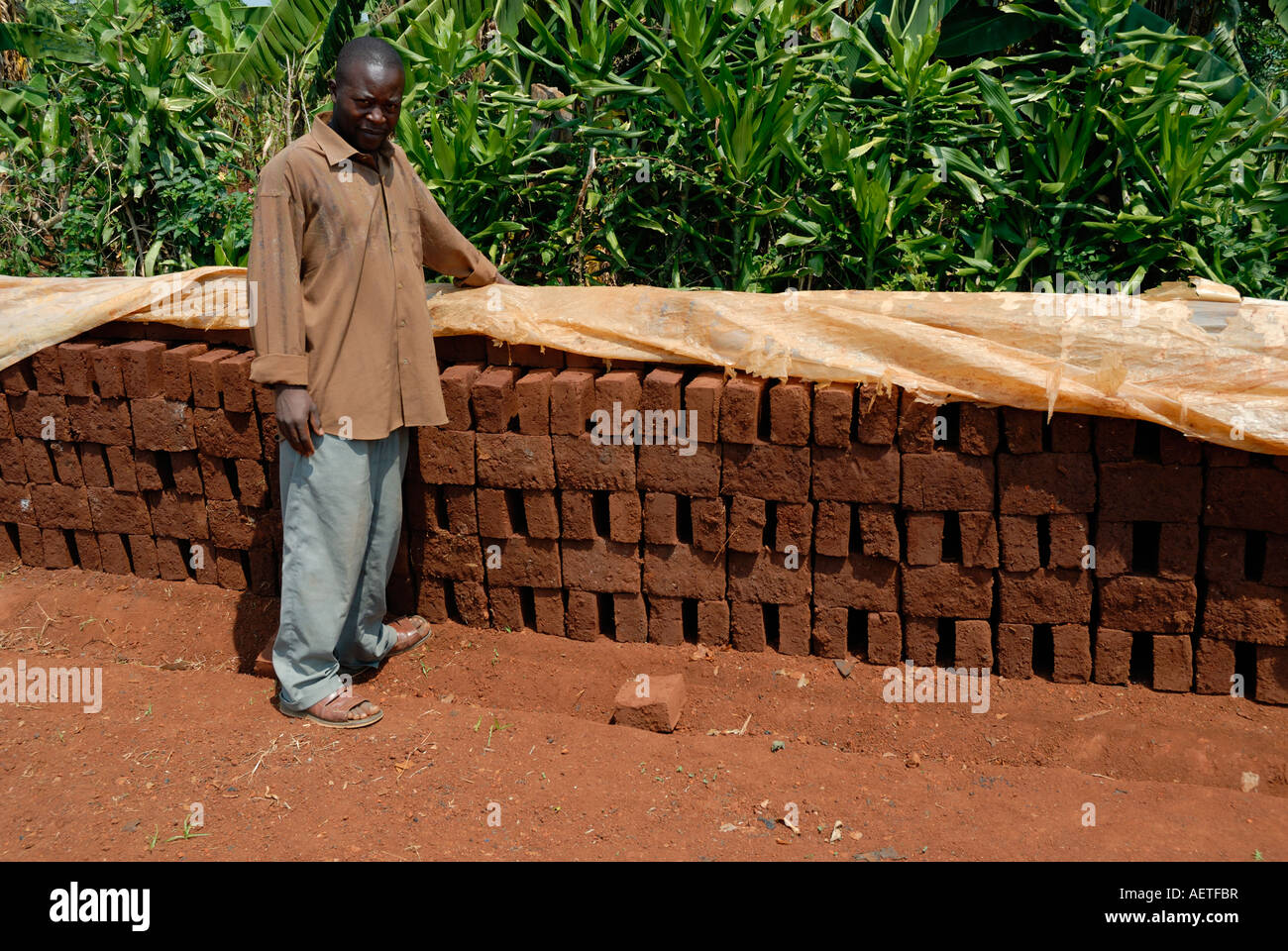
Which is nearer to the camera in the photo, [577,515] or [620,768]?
[620,768]

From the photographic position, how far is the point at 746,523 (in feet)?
13.8

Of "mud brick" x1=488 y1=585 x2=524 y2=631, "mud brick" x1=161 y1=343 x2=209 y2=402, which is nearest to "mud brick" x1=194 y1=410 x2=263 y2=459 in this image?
"mud brick" x1=161 y1=343 x2=209 y2=402

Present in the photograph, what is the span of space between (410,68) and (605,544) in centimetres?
274

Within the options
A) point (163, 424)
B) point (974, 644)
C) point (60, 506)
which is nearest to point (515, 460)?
point (163, 424)

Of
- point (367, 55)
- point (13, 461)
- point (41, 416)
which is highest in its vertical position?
point (367, 55)

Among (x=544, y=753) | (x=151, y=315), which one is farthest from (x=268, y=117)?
(x=544, y=753)

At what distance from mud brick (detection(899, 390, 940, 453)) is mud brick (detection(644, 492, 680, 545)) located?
921 mm

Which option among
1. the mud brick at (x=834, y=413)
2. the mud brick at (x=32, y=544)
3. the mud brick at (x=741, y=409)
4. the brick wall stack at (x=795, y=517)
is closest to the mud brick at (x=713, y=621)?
the brick wall stack at (x=795, y=517)

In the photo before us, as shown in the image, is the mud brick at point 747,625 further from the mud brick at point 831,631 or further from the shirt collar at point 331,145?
the shirt collar at point 331,145

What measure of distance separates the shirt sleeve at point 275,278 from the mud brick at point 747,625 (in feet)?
6.21

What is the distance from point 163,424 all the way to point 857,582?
3.15 m

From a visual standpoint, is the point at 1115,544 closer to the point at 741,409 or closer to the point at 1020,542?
the point at 1020,542

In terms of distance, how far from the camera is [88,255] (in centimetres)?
598

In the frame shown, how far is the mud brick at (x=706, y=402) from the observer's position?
4070 millimetres
